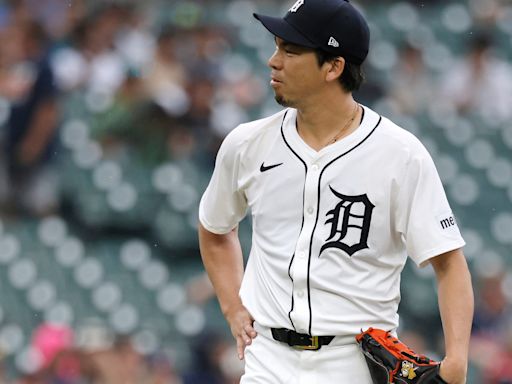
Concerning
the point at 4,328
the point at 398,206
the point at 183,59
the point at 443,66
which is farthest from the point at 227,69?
the point at 398,206

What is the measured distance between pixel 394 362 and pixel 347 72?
0.95 m

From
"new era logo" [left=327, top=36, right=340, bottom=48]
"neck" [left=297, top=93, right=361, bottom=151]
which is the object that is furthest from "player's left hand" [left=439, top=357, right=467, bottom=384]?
"new era logo" [left=327, top=36, right=340, bottom=48]

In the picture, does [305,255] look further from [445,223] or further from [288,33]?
[288,33]

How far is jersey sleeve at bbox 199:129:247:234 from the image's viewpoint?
3.55 metres

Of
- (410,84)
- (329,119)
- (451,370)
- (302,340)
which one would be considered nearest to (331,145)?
(329,119)

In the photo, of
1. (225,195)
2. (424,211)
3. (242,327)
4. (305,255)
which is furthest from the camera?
(225,195)

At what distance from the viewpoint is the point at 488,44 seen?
7.96 meters

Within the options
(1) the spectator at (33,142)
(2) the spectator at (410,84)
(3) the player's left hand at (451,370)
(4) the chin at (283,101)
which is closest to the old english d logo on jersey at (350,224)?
(4) the chin at (283,101)

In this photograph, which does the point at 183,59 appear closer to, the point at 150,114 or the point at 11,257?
the point at 150,114

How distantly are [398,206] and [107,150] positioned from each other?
14.5ft

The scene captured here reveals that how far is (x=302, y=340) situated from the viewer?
335cm

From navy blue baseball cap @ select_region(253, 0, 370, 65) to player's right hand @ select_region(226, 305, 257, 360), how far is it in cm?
92

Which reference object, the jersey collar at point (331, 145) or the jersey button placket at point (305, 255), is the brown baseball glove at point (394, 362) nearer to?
the jersey button placket at point (305, 255)

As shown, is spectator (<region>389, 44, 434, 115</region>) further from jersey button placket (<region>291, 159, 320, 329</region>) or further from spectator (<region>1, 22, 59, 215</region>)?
jersey button placket (<region>291, 159, 320, 329</region>)
